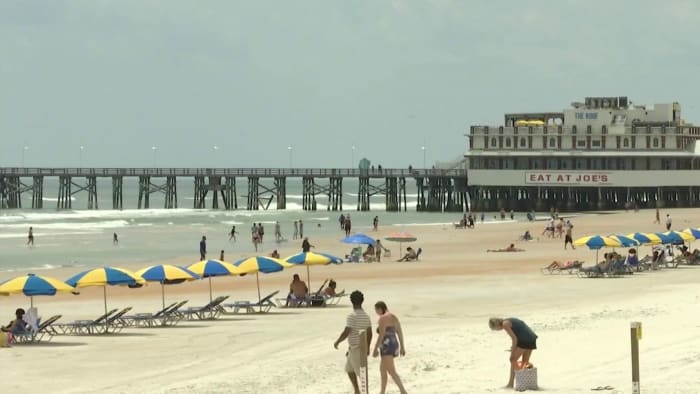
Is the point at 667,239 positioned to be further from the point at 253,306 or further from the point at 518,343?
the point at 518,343

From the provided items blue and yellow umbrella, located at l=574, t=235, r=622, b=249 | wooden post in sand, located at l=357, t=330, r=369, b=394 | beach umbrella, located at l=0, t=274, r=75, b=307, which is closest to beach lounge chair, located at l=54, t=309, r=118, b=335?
beach umbrella, located at l=0, t=274, r=75, b=307

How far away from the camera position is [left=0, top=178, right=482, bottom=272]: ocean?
47500 mm

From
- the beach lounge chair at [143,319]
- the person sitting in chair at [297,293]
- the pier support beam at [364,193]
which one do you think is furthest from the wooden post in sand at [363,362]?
the pier support beam at [364,193]

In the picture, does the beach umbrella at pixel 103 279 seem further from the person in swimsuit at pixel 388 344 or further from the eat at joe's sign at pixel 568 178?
the eat at joe's sign at pixel 568 178

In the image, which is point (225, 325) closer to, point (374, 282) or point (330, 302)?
point (330, 302)

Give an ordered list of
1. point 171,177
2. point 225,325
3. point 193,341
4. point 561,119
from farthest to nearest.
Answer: point 171,177 → point 561,119 → point 225,325 → point 193,341

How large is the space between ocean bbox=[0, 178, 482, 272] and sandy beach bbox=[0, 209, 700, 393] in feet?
43.9

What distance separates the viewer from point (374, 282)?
3359 cm

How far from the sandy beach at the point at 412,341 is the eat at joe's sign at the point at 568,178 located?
49.3 metres

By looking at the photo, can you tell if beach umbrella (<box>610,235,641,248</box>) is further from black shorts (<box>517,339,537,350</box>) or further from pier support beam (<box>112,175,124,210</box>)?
pier support beam (<box>112,175,124,210</box>)

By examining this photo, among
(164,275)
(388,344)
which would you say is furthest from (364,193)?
(388,344)

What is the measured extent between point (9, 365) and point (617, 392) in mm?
9505

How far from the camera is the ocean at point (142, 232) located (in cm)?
4750

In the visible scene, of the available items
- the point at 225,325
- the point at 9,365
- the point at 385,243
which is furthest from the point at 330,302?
the point at 385,243
